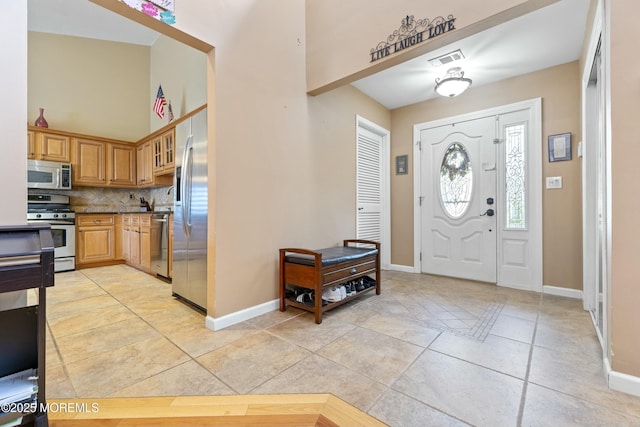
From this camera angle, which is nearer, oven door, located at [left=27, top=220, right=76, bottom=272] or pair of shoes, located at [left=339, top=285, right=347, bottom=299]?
pair of shoes, located at [left=339, top=285, right=347, bottom=299]

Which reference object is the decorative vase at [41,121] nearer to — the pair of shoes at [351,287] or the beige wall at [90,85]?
the beige wall at [90,85]

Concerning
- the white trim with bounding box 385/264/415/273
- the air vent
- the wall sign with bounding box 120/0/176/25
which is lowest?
the white trim with bounding box 385/264/415/273

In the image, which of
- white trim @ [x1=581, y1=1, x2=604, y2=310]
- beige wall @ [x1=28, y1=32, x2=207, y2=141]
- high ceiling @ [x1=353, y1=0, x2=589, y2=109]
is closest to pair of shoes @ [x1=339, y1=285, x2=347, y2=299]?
white trim @ [x1=581, y1=1, x2=604, y2=310]

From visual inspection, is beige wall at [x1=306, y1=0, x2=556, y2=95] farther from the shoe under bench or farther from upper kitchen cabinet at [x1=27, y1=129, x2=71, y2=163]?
upper kitchen cabinet at [x1=27, y1=129, x2=71, y2=163]

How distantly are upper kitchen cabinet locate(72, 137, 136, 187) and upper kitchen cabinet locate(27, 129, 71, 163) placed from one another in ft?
0.35

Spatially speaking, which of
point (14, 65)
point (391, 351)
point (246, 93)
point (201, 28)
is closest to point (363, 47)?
point (246, 93)

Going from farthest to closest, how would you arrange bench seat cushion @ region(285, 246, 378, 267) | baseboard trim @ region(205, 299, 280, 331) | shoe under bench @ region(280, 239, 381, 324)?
bench seat cushion @ region(285, 246, 378, 267)
shoe under bench @ region(280, 239, 381, 324)
baseboard trim @ region(205, 299, 280, 331)

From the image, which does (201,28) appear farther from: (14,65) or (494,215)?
(494,215)

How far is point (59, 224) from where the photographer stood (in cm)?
405

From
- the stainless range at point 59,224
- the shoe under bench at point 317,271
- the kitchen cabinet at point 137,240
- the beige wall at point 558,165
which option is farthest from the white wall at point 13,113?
the beige wall at point 558,165

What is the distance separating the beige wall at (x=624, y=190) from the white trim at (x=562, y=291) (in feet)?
6.39

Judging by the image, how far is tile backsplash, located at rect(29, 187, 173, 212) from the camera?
4.70 metres

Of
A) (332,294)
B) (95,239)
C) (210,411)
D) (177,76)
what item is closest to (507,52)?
(332,294)

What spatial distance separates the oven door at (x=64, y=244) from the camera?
400 cm
